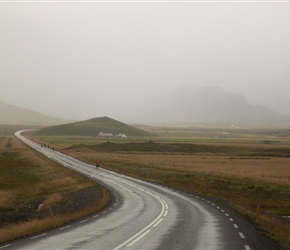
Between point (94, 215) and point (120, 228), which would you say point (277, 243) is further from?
point (94, 215)

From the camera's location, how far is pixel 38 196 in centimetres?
4338

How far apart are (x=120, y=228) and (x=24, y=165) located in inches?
2313

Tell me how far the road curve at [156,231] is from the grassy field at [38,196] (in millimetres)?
1341

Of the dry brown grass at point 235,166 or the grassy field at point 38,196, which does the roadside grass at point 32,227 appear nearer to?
the grassy field at point 38,196

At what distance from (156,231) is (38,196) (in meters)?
26.5

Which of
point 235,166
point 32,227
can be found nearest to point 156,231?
point 32,227

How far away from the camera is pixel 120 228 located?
2114 cm

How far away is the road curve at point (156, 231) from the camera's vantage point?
16.8m

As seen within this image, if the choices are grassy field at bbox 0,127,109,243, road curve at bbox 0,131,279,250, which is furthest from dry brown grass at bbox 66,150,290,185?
road curve at bbox 0,131,279,250

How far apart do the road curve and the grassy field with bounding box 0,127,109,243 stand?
4.40 ft

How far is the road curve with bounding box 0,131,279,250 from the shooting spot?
663 inches

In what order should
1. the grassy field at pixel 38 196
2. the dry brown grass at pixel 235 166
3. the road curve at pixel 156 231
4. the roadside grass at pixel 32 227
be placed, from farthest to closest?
the dry brown grass at pixel 235 166, the grassy field at pixel 38 196, the roadside grass at pixel 32 227, the road curve at pixel 156 231

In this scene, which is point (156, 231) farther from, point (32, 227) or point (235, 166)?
point (235, 166)

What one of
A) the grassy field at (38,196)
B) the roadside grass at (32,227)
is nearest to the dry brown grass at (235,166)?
the grassy field at (38,196)
